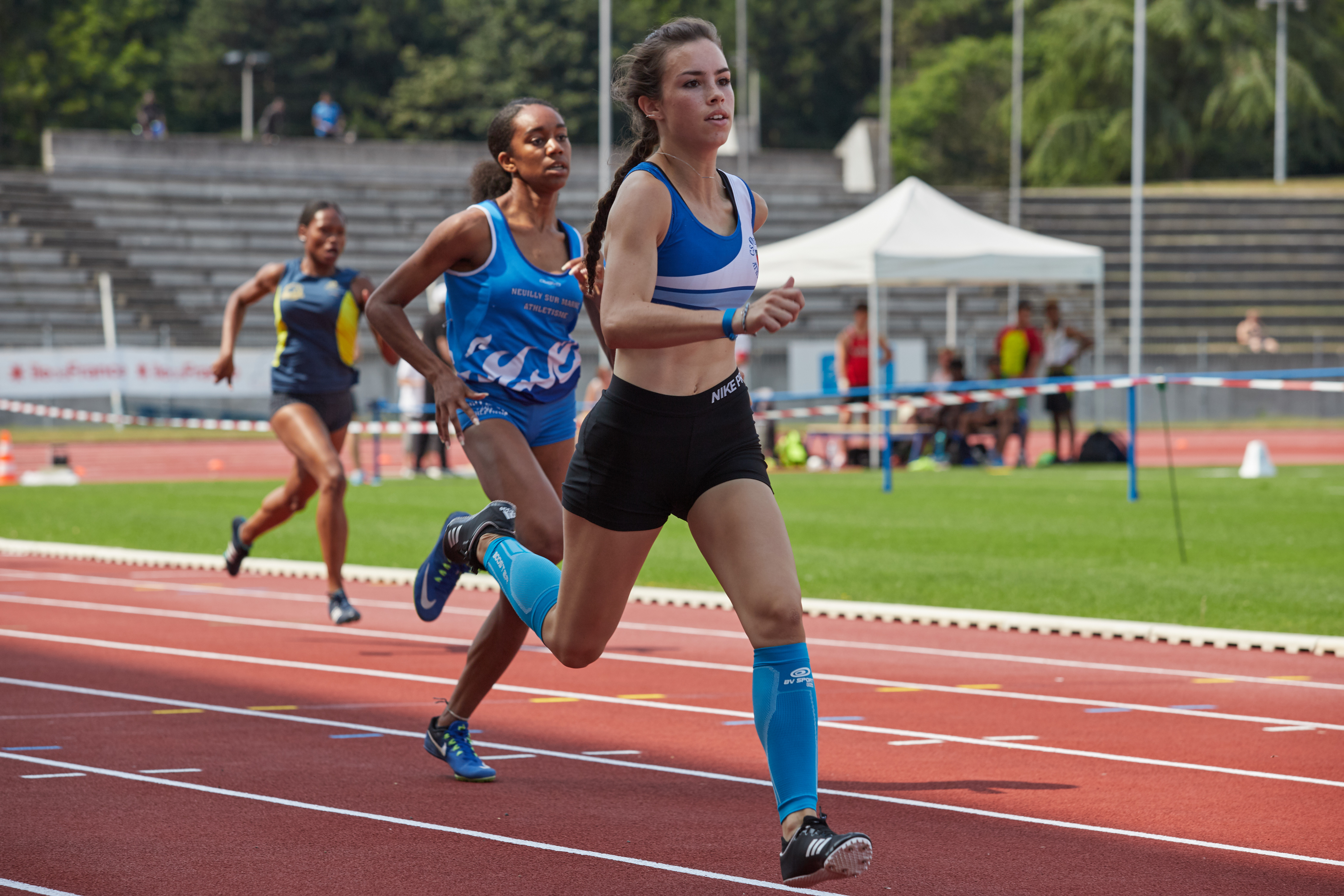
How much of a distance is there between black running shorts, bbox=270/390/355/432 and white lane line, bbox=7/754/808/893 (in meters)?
3.41

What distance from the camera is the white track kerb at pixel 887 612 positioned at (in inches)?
319

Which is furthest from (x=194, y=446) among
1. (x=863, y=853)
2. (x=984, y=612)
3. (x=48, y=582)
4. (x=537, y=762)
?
(x=863, y=853)

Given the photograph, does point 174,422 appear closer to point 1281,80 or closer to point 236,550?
point 236,550

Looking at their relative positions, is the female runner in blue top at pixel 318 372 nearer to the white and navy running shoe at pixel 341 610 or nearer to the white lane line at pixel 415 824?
the white and navy running shoe at pixel 341 610

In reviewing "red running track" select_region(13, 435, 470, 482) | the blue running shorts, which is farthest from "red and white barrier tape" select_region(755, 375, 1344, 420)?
the blue running shorts

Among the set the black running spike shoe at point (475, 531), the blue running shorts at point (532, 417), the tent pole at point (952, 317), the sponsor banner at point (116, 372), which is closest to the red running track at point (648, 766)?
the black running spike shoe at point (475, 531)

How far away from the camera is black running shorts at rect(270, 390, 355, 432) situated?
8812mm

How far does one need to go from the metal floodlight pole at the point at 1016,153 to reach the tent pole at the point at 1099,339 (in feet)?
5.62

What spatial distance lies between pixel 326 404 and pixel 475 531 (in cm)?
387

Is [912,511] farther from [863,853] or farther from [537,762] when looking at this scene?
[863,853]

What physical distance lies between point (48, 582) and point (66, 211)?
3159cm

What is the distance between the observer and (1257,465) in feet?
66.2

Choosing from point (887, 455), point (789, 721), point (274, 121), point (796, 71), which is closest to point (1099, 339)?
point (887, 455)

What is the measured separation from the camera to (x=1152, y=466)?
2284 cm
